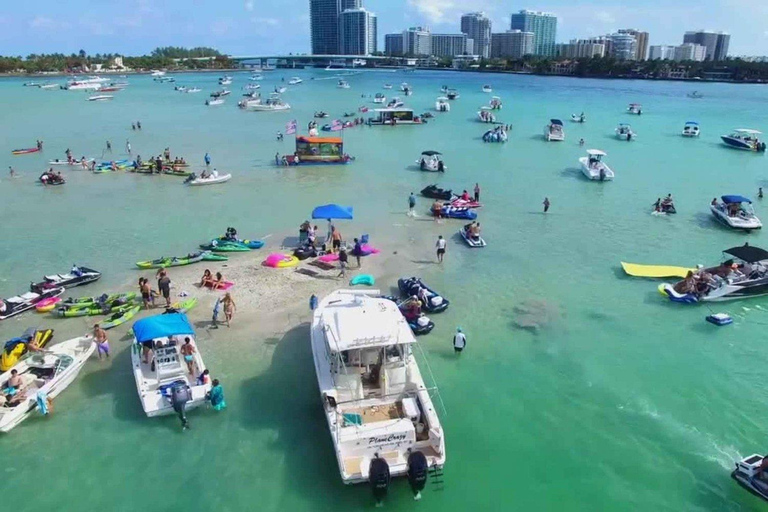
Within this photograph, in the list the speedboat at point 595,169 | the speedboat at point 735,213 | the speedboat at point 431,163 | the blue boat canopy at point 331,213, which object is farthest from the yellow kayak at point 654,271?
the speedboat at point 431,163

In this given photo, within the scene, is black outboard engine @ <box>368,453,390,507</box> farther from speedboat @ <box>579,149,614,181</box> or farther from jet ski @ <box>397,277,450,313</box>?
speedboat @ <box>579,149,614,181</box>

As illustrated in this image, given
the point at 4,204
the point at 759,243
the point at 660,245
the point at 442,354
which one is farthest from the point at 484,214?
the point at 4,204

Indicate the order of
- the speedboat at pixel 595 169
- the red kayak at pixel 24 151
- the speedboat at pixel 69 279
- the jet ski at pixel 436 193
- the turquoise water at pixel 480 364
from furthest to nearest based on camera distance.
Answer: the red kayak at pixel 24 151 < the speedboat at pixel 595 169 < the jet ski at pixel 436 193 < the speedboat at pixel 69 279 < the turquoise water at pixel 480 364

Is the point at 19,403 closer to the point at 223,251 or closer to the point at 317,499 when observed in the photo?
the point at 317,499

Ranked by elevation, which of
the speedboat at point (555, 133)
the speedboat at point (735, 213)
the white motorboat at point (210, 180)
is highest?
the speedboat at point (555, 133)

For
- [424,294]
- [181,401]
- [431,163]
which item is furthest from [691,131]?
[181,401]

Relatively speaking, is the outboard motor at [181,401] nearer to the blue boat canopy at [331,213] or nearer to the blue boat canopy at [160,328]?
the blue boat canopy at [160,328]
